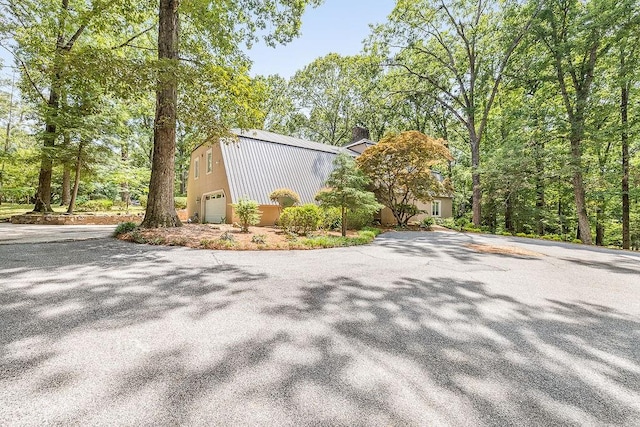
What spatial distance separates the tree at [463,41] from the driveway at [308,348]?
13152 mm

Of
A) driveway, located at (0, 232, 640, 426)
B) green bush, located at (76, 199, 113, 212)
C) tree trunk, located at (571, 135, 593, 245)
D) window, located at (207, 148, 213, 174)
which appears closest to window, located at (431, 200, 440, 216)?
tree trunk, located at (571, 135, 593, 245)

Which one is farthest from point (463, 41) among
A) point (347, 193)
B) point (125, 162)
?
point (125, 162)

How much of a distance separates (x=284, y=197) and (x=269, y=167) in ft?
7.81

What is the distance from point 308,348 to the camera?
207 centimetres

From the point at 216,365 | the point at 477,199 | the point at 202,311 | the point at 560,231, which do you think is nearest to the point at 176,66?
the point at 202,311

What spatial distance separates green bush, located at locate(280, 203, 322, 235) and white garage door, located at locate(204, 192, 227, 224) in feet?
16.5

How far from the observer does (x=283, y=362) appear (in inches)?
73.5

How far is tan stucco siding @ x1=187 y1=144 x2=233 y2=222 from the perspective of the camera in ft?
42.0

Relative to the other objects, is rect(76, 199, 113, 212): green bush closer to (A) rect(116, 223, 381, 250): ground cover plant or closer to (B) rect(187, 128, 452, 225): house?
(B) rect(187, 128, 452, 225): house

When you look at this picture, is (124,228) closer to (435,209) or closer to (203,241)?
(203,241)

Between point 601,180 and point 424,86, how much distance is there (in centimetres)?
1305

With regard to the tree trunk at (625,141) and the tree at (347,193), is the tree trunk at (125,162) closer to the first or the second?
the tree at (347,193)

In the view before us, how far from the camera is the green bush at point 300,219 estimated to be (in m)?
9.33

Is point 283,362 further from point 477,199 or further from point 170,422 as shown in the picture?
point 477,199
